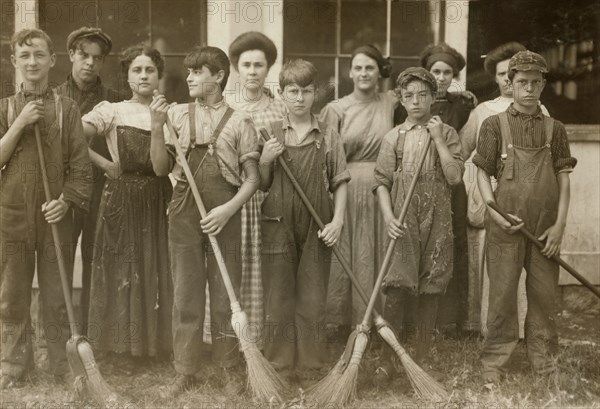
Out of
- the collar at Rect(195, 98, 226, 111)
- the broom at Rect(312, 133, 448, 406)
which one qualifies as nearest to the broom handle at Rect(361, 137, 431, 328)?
the broom at Rect(312, 133, 448, 406)

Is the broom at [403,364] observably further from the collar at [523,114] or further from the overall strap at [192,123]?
the collar at [523,114]

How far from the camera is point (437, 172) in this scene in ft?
15.4

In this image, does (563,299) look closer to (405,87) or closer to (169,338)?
(405,87)

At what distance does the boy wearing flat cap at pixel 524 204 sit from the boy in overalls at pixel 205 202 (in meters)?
1.52

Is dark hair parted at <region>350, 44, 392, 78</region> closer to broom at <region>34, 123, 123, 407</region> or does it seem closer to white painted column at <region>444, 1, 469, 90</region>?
white painted column at <region>444, 1, 469, 90</region>

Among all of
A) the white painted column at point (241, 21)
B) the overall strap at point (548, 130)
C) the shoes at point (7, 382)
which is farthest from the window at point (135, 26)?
the overall strap at point (548, 130)

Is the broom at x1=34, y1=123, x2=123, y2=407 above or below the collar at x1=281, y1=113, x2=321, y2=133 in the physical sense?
below

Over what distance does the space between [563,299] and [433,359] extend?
197 cm

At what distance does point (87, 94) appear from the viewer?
16.5 feet

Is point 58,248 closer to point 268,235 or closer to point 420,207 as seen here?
point 268,235

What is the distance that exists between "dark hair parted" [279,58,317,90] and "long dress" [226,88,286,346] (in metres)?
0.32

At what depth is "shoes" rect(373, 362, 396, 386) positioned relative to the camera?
4.66 m

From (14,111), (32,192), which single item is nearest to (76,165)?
(32,192)

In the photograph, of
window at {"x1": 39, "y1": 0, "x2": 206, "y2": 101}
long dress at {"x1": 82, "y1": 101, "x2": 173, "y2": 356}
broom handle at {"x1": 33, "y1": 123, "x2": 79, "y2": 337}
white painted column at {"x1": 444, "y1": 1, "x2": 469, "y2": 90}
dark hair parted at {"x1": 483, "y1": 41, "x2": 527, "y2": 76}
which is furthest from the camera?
white painted column at {"x1": 444, "y1": 1, "x2": 469, "y2": 90}
